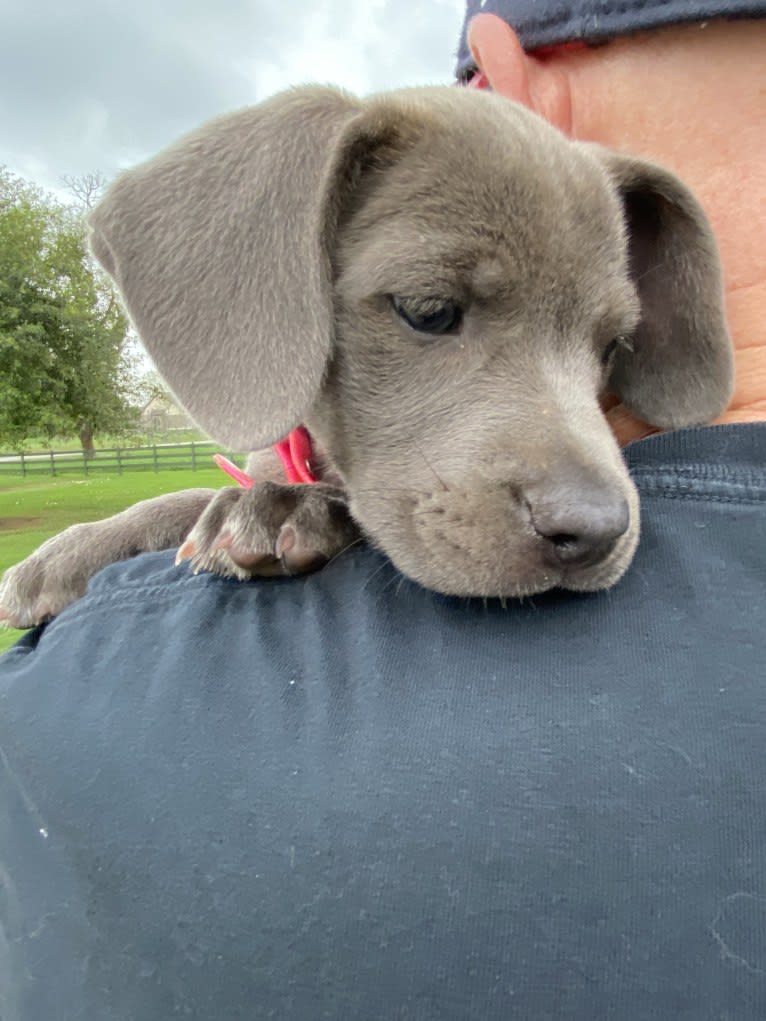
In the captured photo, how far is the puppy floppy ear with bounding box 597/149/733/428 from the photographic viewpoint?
205 centimetres

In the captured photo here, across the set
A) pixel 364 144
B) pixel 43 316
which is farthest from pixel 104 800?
pixel 43 316

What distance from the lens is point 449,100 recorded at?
2.16 metres

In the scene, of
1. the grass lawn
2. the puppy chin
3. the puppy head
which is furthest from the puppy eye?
the grass lawn

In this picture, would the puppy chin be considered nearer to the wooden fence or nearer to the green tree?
the green tree

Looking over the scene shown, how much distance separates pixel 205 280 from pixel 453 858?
4.09ft

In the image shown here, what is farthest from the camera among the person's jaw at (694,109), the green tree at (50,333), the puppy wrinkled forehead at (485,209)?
the green tree at (50,333)

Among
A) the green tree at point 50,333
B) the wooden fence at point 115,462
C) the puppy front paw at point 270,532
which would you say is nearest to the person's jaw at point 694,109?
the puppy front paw at point 270,532

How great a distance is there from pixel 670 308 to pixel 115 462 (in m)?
41.0

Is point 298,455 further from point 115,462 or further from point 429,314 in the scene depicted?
point 115,462

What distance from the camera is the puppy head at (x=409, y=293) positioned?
1871mm

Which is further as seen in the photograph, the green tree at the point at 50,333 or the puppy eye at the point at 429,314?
the green tree at the point at 50,333

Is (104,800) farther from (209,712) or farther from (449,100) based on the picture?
(449,100)

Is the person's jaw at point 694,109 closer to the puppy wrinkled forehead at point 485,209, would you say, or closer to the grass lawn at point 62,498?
the puppy wrinkled forehead at point 485,209

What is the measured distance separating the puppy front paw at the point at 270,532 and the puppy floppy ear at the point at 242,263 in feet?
0.61
